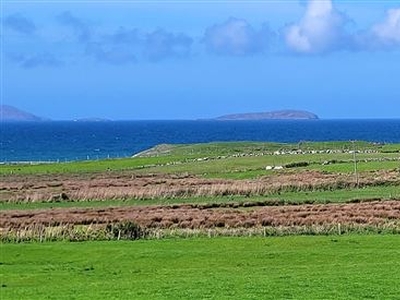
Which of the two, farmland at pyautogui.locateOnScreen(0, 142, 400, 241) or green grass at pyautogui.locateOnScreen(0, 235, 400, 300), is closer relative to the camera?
green grass at pyautogui.locateOnScreen(0, 235, 400, 300)

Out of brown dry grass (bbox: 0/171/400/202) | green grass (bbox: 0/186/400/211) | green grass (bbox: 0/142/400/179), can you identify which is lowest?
green grass (bbox: 0/186/400/211)

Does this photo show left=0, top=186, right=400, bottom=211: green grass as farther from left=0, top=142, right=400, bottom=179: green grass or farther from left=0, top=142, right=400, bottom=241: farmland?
left=0, top=142, right=400, bottom=179: green grass

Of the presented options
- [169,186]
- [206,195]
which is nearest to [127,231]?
[206,195]

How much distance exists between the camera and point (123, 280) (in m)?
27.5

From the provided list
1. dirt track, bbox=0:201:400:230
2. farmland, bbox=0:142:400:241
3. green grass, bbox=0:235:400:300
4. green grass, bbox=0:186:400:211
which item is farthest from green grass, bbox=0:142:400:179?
green grass, bbox=0:235:400:300

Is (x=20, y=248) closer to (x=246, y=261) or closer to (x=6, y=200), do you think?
(x=246, y=261)

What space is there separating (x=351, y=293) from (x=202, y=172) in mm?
67869

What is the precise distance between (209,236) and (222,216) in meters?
7.34

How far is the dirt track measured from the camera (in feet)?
147

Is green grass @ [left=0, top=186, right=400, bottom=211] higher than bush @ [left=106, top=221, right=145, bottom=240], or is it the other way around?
bush @ [left=106, top=221, right=145, bottom=240]

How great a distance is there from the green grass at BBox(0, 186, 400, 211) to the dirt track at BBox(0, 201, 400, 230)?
6537mm

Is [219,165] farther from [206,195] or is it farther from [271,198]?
[271,198]

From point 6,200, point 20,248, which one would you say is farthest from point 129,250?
point 6,200

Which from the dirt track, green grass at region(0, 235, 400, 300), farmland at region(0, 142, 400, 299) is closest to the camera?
green grass at region(0, 235, 400, 300)
